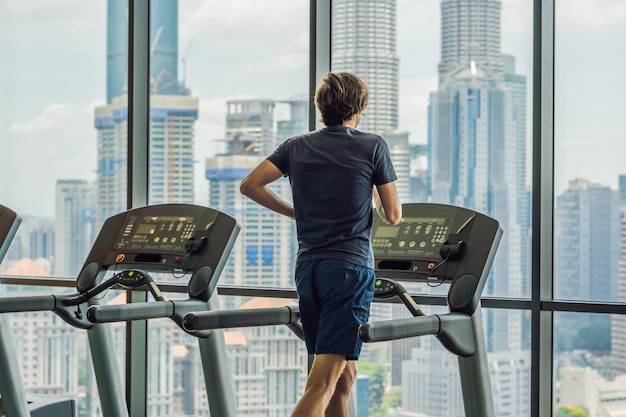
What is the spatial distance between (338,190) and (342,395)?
2.22 feet

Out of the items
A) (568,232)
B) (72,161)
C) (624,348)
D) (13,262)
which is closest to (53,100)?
(72,161)

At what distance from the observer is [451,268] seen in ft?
10.7

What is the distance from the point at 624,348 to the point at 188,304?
1.84 metres

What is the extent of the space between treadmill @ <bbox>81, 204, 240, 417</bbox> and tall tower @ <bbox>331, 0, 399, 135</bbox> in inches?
48.0

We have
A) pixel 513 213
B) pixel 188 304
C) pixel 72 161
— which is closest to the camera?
pixel 188 304

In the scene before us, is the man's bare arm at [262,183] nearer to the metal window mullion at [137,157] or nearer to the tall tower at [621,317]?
the tall tower at [621,317]

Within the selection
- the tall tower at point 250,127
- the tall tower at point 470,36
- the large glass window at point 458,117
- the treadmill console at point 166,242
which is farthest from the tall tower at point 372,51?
the treadmill console at point 166,242

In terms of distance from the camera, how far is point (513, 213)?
4449mm

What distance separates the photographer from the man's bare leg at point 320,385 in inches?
118

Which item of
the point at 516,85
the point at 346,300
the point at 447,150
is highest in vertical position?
the point at 516,85

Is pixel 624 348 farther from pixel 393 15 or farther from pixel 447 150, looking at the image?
pixel 393 15

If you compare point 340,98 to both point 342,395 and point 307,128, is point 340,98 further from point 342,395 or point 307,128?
point 307,128

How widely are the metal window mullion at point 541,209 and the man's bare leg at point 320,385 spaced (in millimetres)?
1320

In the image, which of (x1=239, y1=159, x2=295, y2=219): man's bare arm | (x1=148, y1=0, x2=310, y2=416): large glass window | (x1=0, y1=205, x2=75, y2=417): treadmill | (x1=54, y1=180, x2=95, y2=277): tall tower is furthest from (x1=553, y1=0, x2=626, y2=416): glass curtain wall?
(x1=54, y1=180, x2=95, y2=277): tall tower
